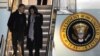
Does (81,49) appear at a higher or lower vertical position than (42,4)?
lower

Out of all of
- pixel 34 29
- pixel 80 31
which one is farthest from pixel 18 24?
pixel 80 31

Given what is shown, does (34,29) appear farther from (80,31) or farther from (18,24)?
(80,31)

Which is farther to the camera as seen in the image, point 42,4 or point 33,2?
point 33,2

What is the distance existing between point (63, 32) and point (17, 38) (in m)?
7.79

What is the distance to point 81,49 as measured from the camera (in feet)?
73.7

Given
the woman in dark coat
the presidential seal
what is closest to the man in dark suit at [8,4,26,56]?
the woman in dark coat

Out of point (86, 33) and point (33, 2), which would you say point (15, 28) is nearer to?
point (86, 33)

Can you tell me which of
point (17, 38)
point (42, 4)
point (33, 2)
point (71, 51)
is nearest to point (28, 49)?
point (17, 38)

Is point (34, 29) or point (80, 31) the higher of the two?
point (34, 29)

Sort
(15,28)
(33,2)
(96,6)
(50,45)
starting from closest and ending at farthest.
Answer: (15,28), (50,45), (96,6), (33,2)

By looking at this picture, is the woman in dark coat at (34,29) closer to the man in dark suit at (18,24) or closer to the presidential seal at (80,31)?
the man in dark suit at (18,24)

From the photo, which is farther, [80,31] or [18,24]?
[80,31]

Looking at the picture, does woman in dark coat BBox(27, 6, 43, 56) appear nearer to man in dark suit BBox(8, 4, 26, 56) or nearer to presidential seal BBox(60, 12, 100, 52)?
man in dark suit BBox(8, 4, 26, 56)

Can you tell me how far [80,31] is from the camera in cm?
2297
